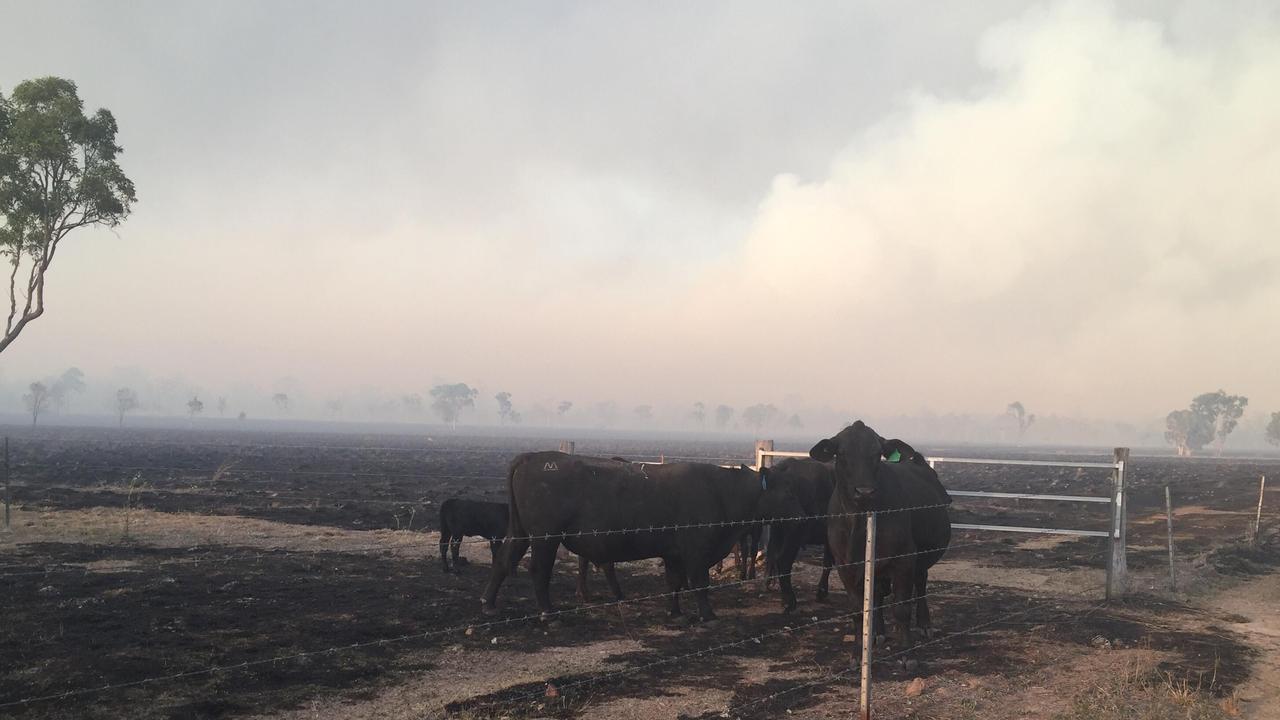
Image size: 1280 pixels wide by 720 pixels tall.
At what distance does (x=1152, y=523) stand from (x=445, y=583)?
2165 centimetres

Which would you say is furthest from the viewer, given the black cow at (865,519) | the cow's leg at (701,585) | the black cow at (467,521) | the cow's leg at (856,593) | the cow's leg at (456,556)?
the black cow at (467,521)

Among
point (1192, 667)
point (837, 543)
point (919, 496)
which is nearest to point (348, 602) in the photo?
point (837, 543)

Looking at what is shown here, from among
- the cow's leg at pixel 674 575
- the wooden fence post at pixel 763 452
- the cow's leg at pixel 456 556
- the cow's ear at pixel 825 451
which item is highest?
the cow's ear at pixel 825 451

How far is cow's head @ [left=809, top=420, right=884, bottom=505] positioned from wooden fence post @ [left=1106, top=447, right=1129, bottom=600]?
4911 mm

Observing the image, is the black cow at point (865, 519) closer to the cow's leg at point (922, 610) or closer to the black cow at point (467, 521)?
the cow's leg at point (922, 610)

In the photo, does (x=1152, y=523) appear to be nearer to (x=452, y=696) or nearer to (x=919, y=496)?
(x=919, y=496)

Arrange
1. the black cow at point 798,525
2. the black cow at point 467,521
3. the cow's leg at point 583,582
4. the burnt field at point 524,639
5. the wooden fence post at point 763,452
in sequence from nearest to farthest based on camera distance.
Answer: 1. the burnt field at point 524,639
2. the black cow at point 798,525
3. the cow's leg at point 583,582
4. the black cow at point 467,521
5. the wooden fence post at point 763,452

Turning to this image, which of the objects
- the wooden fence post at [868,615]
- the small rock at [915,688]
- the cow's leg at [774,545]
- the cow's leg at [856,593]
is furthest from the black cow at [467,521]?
the wooden fence post at [868,615]

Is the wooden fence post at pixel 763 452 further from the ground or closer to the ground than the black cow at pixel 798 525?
further from the ground

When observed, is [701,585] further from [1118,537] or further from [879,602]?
[1118,537]

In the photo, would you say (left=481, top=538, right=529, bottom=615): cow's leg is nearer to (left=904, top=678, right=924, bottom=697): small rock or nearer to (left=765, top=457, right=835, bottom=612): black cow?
(left=765, top=457, right=835, bottom=612): black cow

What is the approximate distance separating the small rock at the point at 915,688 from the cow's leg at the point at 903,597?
1.09 m

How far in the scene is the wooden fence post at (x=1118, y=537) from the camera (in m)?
11.0

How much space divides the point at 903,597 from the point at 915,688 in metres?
1.42
